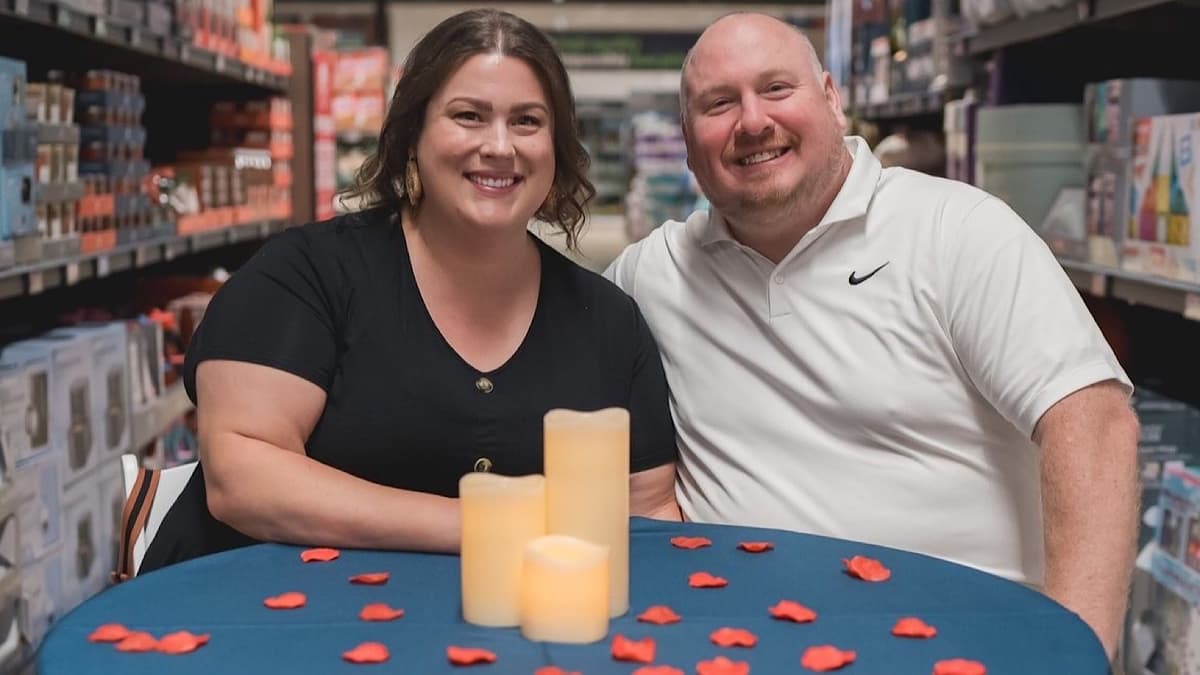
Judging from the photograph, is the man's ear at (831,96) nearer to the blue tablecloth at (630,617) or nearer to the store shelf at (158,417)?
the blue tablecloth at (630,617)

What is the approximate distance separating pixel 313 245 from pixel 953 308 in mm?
960

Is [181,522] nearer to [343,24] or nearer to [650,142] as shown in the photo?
[650,142]

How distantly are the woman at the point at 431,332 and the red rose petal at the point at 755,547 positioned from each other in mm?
424

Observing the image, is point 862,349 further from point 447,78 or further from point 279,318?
point 279,318

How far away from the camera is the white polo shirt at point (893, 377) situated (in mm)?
2027

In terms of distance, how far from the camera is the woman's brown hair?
2088mm

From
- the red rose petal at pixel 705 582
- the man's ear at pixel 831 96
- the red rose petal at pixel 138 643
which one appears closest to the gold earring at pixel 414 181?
the man's ear at pixel 831 96

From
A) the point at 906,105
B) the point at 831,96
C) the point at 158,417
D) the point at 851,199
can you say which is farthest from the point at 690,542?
the point at 906,105

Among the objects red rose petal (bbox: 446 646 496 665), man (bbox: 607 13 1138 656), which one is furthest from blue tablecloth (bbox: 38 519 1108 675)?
man (bbox: 607 13 1138 656)

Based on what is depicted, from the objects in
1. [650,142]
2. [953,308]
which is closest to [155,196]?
[953,308]

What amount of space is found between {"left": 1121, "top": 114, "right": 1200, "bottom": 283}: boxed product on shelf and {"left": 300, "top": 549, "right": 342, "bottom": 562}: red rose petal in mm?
1697

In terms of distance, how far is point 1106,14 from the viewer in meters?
2.96

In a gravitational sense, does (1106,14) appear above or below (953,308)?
above

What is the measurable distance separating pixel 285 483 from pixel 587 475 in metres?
0.54
